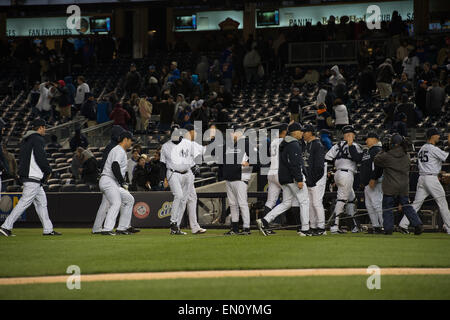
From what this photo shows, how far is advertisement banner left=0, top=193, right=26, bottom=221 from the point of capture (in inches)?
810

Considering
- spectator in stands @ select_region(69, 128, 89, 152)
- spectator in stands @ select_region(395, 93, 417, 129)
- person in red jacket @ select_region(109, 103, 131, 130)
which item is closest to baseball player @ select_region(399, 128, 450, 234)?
spectator in stands @ select_region(395, 93, 417, 129)

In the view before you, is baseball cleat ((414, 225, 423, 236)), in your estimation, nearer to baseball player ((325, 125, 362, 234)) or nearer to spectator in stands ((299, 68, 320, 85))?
baseball player ((325, 125, 362, 234))

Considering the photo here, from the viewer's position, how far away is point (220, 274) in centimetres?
922

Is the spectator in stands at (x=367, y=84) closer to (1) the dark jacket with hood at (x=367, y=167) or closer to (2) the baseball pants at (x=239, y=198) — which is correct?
(1) the dark jacket with hood at (x=367, y=167)

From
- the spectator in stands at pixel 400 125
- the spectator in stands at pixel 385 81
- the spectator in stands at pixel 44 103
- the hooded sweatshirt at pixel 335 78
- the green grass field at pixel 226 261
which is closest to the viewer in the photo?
the green grass field at pixel 226 261

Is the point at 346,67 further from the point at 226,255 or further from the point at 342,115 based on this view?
the point at 226,255

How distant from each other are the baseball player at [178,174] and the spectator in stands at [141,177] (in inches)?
140

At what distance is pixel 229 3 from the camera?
106 ft

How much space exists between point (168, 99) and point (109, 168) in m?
9.39

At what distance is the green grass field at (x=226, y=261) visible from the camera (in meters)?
7.86

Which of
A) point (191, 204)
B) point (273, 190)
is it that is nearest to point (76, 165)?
point (191, 204)

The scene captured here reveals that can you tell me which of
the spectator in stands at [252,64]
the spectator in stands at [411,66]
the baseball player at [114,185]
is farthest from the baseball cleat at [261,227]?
the spectator in stands at [252,64]

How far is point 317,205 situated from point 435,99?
9.02 m

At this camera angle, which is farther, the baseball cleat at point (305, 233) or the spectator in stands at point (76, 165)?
the spectator in stands at point (76, 165)
